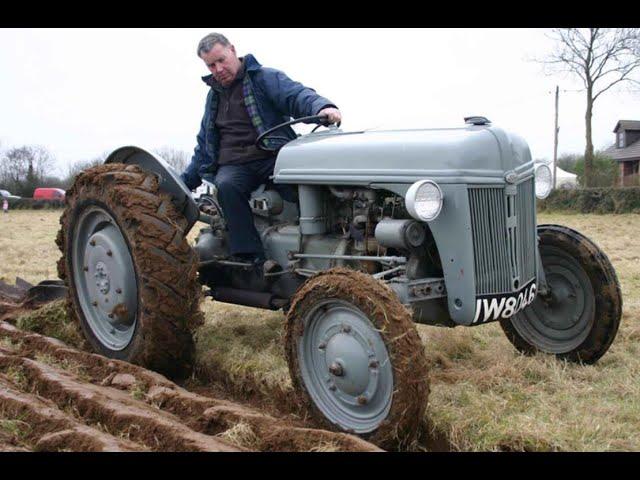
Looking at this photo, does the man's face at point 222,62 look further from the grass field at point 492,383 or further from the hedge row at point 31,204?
the hedge row at point 31,204

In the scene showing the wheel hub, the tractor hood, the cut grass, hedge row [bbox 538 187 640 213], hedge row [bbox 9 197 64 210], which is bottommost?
hedge row [bbox 538 187 640 213]

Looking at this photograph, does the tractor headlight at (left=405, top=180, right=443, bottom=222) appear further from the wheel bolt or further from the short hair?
the short hair

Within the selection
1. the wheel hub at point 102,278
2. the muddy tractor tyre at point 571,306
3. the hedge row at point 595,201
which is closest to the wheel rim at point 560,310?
the muddy tractor tyre at point 571,306

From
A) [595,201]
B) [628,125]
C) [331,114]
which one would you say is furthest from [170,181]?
[628,125]

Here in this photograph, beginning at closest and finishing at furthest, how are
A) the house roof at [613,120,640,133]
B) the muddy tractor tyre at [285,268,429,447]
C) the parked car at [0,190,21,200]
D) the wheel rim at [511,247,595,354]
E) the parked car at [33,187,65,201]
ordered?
the muddy tractor tyre at [285,268,429,447]
the wheel rim at [511,247,595,354]
the parked car at [0,190,21,200]
the parked car at [33,187,65,201]
the house roof at [613,120,640,133]

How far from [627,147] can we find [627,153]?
1.14 m

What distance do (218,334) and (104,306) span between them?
3.20ft

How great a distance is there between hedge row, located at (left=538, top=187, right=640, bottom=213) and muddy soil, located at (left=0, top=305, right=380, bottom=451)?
64.5ft

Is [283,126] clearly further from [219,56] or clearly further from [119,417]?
[119,417]

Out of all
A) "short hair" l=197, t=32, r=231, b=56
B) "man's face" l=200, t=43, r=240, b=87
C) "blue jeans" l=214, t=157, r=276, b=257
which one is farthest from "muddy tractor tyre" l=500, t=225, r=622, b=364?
"short hair" l=197, t=32, r=231, b=56

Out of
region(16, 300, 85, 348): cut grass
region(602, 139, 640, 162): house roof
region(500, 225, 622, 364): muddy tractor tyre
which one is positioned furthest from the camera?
region(602, 139, 640, 162): house roof

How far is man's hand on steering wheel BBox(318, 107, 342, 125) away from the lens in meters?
4.30
